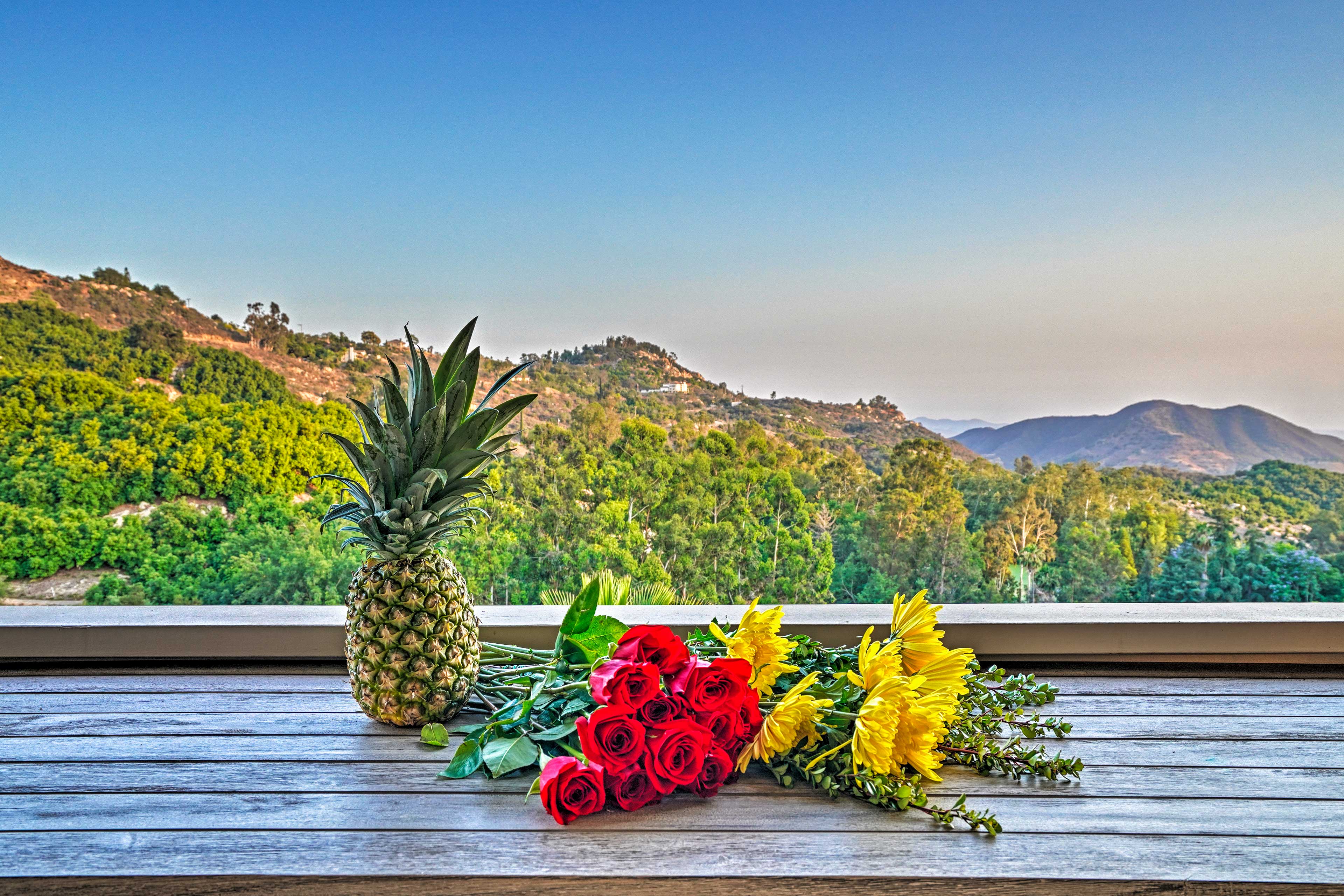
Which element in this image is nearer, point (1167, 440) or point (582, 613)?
point (582, 613)

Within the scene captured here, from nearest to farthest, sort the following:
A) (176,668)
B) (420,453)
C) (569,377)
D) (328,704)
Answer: (420,453), (328,704), (176,668), (569,377)

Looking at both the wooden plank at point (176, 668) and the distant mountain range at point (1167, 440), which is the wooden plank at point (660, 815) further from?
the distant mountain range at point (1167, 440)

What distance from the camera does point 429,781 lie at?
116cm

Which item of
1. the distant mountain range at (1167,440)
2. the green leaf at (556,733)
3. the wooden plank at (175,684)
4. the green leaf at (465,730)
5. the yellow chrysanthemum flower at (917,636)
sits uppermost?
the distant mountain range at (1167,440)

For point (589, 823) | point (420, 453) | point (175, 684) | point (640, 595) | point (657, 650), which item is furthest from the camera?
point (640, 595)

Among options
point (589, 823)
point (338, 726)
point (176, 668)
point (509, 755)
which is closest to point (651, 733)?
point (589, 823)

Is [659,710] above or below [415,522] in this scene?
below

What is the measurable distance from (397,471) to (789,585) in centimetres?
272

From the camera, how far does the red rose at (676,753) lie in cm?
107

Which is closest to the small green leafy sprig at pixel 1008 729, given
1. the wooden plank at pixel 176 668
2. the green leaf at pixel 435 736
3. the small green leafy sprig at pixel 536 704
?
the small green leafy sprig at pixel 536 704

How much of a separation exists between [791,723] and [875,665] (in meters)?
0.15

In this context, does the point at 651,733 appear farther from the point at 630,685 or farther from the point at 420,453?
the point at 420,453

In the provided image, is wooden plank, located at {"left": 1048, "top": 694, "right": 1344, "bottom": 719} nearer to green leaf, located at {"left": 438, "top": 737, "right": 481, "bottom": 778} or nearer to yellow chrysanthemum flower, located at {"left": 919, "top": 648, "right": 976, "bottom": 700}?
yellow chrysanthemum flower, located at {"left": 919, "top": 648, "right": 976, "bottom": 700}

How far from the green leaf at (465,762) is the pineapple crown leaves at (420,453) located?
34 centimetres
